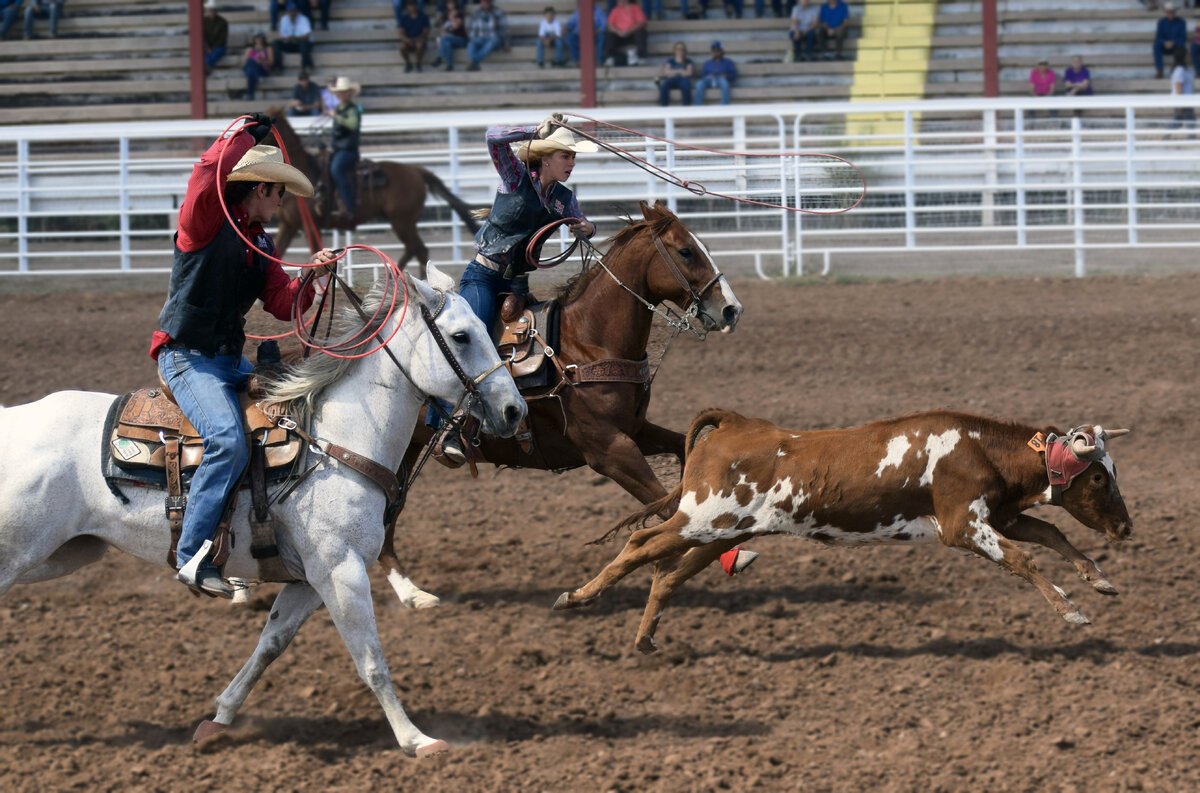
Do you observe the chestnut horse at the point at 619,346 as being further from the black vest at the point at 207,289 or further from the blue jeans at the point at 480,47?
the blue jeans at the point at 480,47

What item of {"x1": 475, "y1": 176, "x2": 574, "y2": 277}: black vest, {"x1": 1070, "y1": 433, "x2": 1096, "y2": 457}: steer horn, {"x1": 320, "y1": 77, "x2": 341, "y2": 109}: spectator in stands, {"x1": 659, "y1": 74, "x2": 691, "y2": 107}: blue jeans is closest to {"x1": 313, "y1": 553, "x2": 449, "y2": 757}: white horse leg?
{"x1": 475, "y1": 176, "x2": 574, "y2": 277}: black vest

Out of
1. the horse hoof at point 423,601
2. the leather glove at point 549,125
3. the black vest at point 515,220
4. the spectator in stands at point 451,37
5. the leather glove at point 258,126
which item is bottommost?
the horse hoof at point 423,601

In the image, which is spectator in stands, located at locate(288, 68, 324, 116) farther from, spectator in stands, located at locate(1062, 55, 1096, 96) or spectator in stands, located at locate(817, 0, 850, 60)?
spectator in stands, located at locate(1062, 55, 1096, 96)

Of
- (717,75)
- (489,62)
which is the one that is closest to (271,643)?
(717,75)

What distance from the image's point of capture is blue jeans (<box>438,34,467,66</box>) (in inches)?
846

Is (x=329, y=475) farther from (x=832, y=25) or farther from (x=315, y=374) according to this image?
(x=832, y=25)

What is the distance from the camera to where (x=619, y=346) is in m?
6.38

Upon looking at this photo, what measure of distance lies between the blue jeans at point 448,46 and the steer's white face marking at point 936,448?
57.0 ft

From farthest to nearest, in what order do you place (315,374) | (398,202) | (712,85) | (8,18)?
(8,18) → (712,85) → (398,202) → (315,374)

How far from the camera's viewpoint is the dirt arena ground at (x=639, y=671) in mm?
5070

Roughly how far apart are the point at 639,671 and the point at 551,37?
1694cm

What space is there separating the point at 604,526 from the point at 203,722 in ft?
10.2

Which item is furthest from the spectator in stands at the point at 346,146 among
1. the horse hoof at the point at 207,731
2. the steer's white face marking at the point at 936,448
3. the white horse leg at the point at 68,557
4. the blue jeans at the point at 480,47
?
the steer's white face marking at the point at 936,448

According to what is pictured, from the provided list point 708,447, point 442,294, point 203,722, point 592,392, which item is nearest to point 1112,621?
point 708,447
